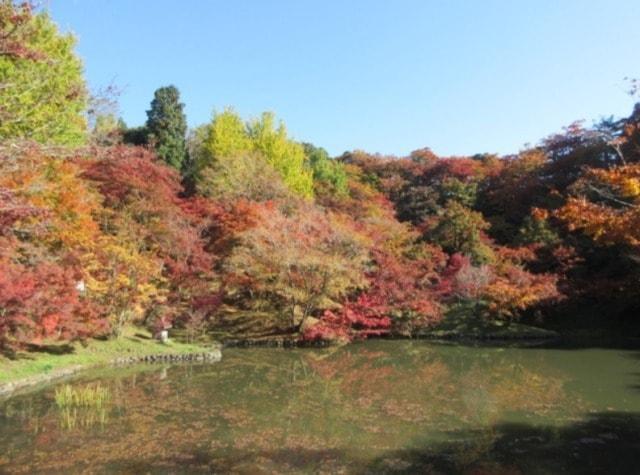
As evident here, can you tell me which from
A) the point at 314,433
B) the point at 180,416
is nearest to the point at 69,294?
the point at 180,416

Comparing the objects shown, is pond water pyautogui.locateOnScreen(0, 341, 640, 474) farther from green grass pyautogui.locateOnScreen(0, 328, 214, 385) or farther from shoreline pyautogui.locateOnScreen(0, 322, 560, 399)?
green grass pyautogui.locateOnScreen(0, 328, 214, 385)

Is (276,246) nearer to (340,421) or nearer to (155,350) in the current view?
(155,350)

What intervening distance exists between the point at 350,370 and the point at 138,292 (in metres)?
7.17

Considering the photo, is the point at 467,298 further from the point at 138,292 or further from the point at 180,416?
the point at 180,416

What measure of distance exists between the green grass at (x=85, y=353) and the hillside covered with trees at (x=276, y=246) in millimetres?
434

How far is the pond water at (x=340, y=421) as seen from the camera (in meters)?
7.18

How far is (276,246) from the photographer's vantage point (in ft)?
67.0

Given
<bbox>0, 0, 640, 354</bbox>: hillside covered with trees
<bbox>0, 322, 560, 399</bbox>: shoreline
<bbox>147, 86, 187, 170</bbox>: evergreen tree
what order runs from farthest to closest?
<bbox>147, 86, 187, 170</bbox>: evergreen tree
<bbox>0, 0, 640, 354</bbox>: hillside covered with trees
<bbox>0, 322, 560, 399</bbox>: shoreline

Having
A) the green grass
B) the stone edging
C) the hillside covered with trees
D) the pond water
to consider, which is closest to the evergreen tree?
the hillside covered with trees

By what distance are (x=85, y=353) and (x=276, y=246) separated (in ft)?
24.6

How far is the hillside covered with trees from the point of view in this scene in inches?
609

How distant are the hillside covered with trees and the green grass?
0.43 metres

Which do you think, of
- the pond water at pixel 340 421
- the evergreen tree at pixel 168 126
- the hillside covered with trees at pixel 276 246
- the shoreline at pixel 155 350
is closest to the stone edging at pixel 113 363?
the shoreline at pixel 155 350

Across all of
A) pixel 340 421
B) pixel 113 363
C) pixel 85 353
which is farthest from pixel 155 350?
pixel 340 421
